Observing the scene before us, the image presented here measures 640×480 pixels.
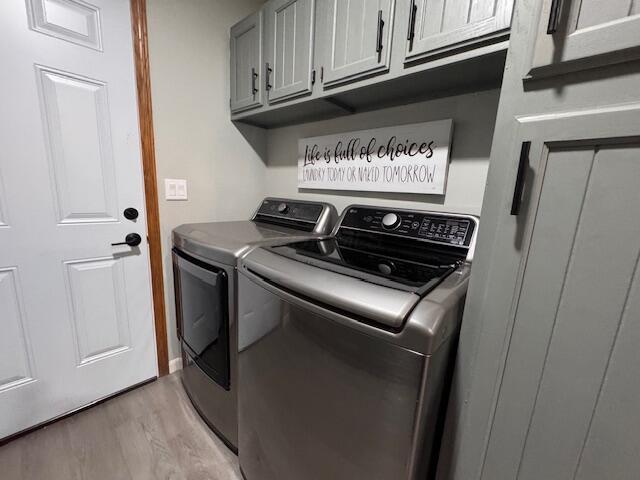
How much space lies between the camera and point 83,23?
123 cm

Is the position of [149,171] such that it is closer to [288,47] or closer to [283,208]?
[283,208]

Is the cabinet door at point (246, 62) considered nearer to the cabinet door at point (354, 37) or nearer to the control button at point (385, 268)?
the cabinet door at point (354, 37)

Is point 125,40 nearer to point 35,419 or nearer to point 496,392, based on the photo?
point 35,419

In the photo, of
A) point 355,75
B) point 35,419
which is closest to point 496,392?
point 355,75

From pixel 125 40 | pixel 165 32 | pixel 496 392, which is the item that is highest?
pixel 165 32

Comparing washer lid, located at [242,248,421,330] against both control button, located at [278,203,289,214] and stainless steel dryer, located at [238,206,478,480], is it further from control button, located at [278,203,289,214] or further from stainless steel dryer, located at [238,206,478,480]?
control button, located at [278,203,289,214]

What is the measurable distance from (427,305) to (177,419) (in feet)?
5.11

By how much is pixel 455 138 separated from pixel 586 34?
2.46ft

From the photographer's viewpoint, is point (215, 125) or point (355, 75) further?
point (215, 125)

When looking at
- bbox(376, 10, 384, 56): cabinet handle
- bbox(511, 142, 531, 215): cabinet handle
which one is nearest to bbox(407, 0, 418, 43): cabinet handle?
bbox(376, 10, 384, 56): cabinet handle

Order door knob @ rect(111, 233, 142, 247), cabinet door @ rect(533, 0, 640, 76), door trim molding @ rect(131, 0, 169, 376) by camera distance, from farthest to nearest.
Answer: door knob @ rect(111, 233, 142, 247)
door trim molding @ rect(131, 0, 169, 376)
cabinet door @ rect(533, 0, 640, 76)

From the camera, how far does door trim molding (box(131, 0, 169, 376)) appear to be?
4.48 feet

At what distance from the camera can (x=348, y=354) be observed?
0.67 metres

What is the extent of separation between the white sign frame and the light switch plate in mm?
724
